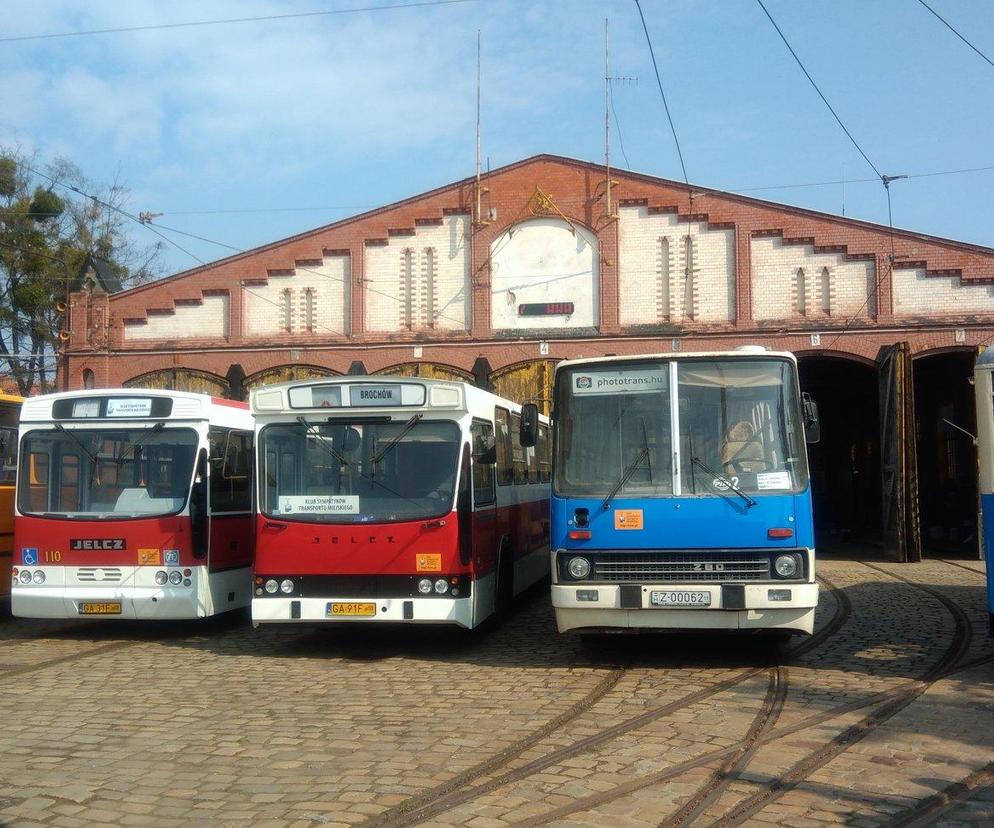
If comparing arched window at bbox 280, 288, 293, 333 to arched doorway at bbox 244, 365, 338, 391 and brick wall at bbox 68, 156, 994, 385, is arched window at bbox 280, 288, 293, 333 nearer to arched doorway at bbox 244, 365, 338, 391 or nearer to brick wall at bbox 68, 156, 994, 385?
brick wall at bbox 68, 156, 994, 385

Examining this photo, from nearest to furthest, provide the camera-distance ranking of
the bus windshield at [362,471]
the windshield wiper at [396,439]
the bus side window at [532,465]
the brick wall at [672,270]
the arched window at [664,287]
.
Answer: the bus windshield at [362,471], the windshield wiper at [396,439], the bus side window at [532,465], the brick wall at [672,270], the arched window at [664,287]

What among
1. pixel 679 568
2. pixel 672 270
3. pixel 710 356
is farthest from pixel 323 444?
pixel 672 270

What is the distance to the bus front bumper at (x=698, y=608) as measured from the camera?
9.45 m

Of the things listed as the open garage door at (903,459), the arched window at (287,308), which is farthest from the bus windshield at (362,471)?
the arched window at (287,308)

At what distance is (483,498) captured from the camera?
11.6 m

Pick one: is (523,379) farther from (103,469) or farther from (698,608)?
(698,608)

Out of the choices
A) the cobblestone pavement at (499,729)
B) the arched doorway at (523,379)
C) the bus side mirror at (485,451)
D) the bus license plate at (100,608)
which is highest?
the arched doorway at (523,379)

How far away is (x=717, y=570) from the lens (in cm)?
957

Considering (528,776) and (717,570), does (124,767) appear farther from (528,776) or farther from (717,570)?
(717,570)

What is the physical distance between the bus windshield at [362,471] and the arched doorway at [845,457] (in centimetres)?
1976

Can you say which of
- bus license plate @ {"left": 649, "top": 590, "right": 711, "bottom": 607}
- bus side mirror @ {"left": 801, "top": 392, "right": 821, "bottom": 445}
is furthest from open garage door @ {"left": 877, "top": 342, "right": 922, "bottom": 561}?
bus license plate @ {"left": 649, "top": 590, "right": 711, "bottom": 607}

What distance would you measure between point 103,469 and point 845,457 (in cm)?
3234

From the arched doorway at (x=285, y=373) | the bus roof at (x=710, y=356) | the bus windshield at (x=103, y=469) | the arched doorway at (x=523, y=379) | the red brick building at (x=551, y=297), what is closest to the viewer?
the bus roof at (x=710, y=356)

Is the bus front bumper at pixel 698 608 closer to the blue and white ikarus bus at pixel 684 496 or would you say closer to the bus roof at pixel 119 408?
the blue and white ikarus bus at pixel 684 496
